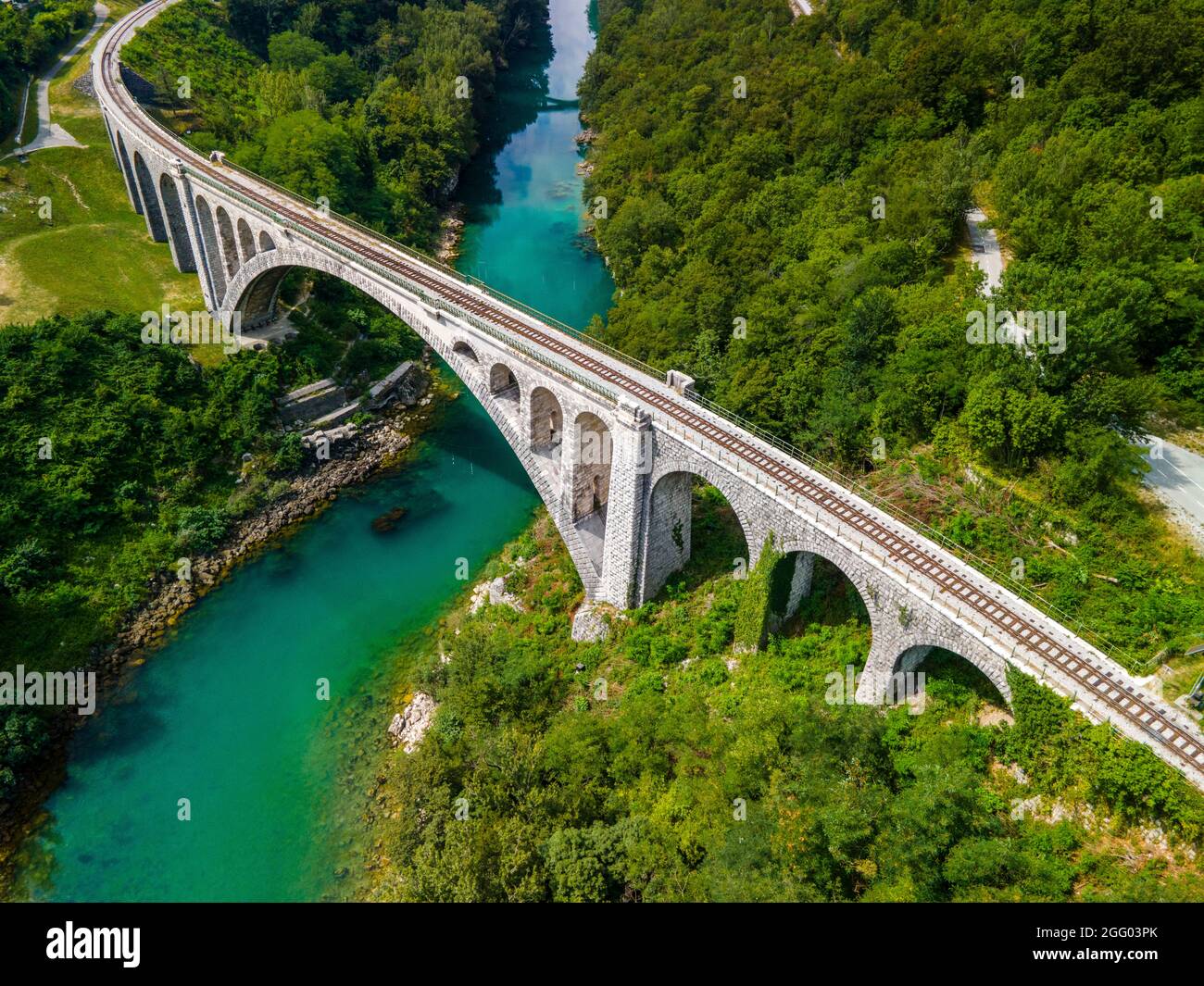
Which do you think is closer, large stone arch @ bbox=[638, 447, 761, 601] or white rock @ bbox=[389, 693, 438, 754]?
large stone arch @ bbox=[638, 447, 761, 601]

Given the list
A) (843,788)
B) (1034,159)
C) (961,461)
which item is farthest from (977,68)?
(843,788)

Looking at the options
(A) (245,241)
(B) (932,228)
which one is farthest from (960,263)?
(A) (245,241)

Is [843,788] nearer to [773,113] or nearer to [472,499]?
[472,499]

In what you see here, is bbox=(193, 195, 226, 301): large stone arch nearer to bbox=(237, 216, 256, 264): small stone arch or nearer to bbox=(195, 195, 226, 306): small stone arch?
bbox=(195, 195, 226, 306): small stone arch

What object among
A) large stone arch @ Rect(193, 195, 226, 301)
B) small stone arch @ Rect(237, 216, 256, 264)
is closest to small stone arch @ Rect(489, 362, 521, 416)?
small stone arch @ Rect(237, 216, 256, 264)

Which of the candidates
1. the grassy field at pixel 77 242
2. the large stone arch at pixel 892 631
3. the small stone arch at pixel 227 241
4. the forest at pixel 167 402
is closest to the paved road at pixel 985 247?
the large stone arch at pixel 892 631

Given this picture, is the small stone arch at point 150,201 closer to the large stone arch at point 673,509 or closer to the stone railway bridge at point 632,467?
the stone railway bridge at point 632,467
